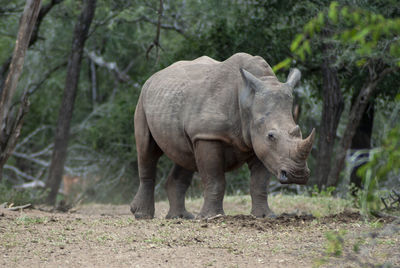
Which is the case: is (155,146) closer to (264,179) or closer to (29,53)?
(264,179)

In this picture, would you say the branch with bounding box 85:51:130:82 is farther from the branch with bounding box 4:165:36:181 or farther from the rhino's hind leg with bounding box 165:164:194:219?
the rhino's hind leg with bounding box 165:164:194:219

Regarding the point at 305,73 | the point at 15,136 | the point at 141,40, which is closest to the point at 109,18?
the point at 141,40

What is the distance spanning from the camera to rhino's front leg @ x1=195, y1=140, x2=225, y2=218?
6.91 metres

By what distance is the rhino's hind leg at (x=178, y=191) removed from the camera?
26.2 feet

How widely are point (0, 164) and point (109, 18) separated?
674 cm

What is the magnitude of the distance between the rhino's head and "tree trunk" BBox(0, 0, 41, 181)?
4.02 m

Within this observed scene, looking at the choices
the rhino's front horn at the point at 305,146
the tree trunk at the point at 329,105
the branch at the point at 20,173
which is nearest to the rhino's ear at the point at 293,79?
the rhino's front horn at the point at 305,146

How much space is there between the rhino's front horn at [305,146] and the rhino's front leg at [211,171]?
118cm

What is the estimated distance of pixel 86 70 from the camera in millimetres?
22250

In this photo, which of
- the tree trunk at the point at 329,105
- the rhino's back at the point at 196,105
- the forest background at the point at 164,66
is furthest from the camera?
the tree trunk at the point at 329,105

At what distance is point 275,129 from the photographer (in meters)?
6.34

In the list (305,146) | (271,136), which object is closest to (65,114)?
(271,136)

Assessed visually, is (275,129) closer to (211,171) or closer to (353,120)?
(211,171)

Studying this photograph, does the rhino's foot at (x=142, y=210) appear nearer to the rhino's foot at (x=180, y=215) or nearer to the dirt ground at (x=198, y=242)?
the rhino's foot at (x=180, y=215)
